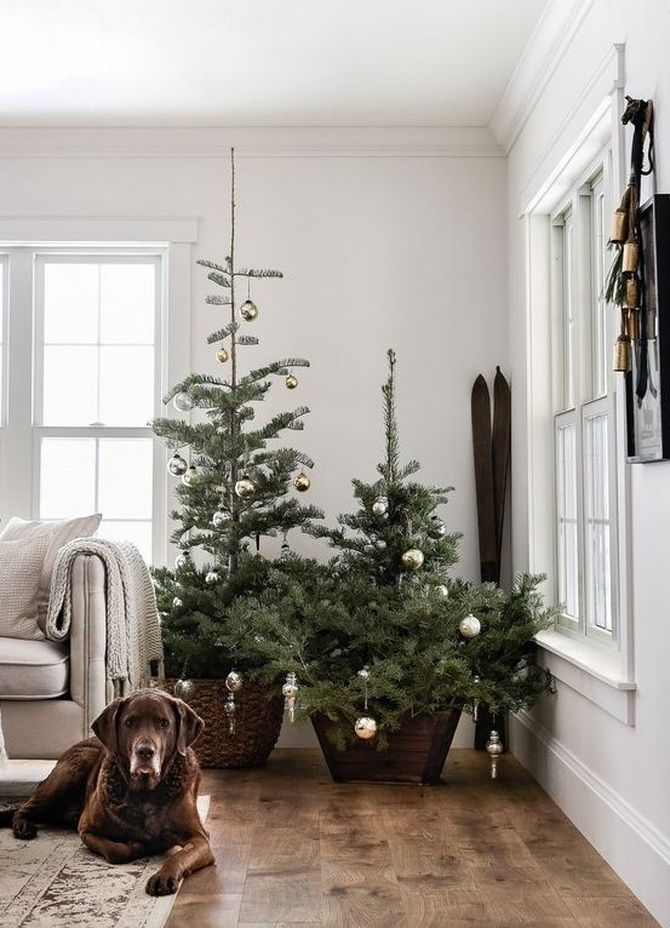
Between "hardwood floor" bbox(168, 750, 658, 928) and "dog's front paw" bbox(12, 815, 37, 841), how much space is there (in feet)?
1.75

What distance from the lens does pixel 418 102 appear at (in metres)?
4.88

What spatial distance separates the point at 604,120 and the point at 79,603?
242 cm

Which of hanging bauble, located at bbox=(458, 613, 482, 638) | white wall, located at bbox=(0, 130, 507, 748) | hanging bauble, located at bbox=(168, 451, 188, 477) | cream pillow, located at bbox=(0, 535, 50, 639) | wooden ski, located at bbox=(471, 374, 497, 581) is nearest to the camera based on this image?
hanging bauble, located at bbox=(458, 613, 482, 638)

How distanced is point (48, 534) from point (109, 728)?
151 cm

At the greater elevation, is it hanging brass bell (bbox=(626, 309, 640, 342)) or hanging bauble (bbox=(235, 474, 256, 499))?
hanging brass bell (bbox=(626, 309, 640, 342))

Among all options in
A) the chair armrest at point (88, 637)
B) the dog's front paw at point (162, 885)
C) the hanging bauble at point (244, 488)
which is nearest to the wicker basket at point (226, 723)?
the chair armrest at point (88, 637)

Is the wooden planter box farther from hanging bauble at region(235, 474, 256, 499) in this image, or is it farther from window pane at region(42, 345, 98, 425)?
window pane at region(42, 345, 98, 425)

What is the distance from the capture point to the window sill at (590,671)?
10.1ft

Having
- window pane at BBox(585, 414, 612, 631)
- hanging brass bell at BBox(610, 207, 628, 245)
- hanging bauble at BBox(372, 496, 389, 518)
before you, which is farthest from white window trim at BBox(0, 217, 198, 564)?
hanging brass bell at BBox(610, 207, 628, 245)

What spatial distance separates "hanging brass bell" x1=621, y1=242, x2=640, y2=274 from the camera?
2850 mm

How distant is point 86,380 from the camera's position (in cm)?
530

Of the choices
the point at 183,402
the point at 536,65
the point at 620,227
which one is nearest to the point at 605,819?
the point at 620,227

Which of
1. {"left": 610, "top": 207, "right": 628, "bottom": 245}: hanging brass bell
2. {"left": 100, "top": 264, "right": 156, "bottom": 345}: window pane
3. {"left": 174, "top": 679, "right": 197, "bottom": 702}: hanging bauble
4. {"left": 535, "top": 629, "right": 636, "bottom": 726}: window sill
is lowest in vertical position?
{"left": 174, "top": 679, "right": 197, "bottom": 702}: hanging bauble

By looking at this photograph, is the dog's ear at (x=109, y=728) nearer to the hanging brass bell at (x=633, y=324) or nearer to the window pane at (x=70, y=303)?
the hanging brass bell at (x=633, y=324)
